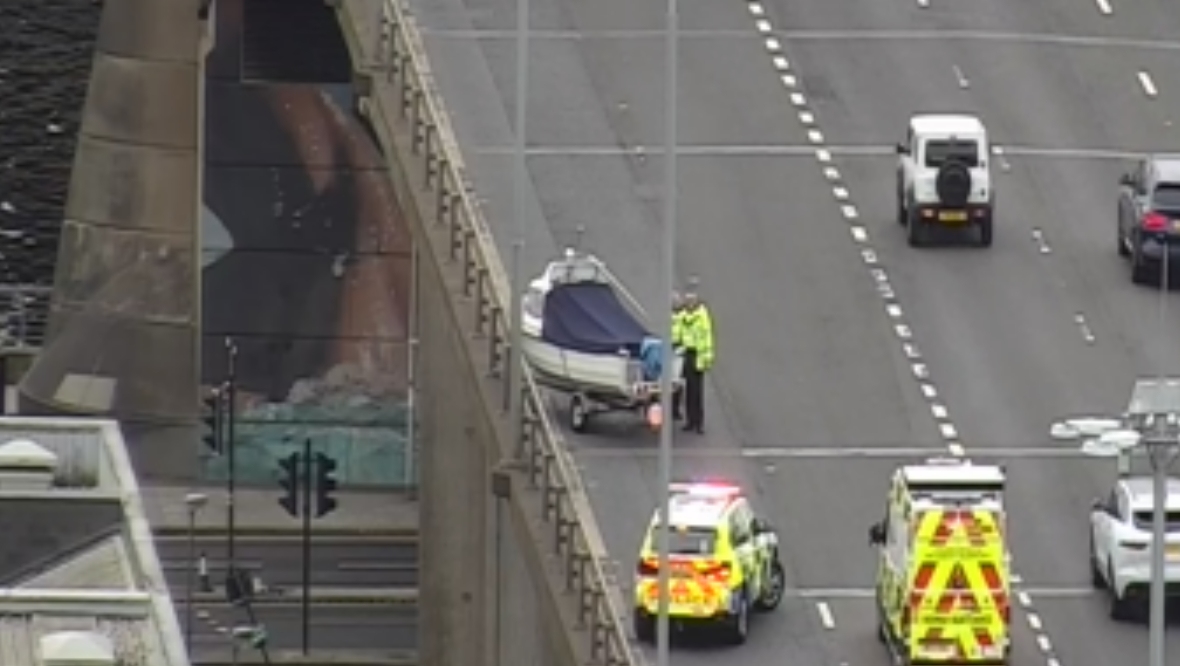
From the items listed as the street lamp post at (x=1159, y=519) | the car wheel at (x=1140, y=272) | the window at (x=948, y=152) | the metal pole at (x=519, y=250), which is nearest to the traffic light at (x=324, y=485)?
the window at (x=948, y=152)

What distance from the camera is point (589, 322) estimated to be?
8600cm

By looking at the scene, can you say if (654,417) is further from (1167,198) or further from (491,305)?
(1167,198)

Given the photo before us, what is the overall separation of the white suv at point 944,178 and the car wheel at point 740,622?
1581 centimetres

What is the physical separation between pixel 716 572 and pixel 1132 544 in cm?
595

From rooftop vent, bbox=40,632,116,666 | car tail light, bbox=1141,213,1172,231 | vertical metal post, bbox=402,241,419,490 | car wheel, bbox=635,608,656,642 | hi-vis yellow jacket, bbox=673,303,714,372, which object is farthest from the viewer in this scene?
vertical metal post, bbox=402,241,419,490

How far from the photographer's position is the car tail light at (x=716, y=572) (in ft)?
250

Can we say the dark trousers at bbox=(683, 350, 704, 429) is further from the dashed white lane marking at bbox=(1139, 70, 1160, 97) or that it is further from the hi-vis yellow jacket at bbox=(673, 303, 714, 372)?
the dashed white lane marking at bbox=(1139, 70, 1160, 97)

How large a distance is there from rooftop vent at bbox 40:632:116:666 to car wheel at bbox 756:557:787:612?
96.2ft

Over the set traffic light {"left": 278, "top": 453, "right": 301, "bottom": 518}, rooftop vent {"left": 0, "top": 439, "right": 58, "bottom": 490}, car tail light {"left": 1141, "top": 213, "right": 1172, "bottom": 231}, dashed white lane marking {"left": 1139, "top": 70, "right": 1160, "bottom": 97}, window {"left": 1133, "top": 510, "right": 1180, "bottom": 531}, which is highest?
dashed white lane marking {"left": 1139, "top": 70, "right": 1160, "bottom": 97}

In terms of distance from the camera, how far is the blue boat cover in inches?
3354

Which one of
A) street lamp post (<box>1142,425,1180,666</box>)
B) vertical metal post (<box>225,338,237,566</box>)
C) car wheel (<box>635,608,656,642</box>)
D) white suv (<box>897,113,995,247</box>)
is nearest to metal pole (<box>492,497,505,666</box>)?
white suv (<box>897,113,995,247</box>)

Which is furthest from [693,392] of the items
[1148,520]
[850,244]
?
[1148,520]

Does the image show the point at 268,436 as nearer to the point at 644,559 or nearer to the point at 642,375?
the point at 642,375

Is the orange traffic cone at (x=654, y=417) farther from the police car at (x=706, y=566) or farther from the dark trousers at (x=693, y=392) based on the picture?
Answer: the police car at (x=706, y=566)
